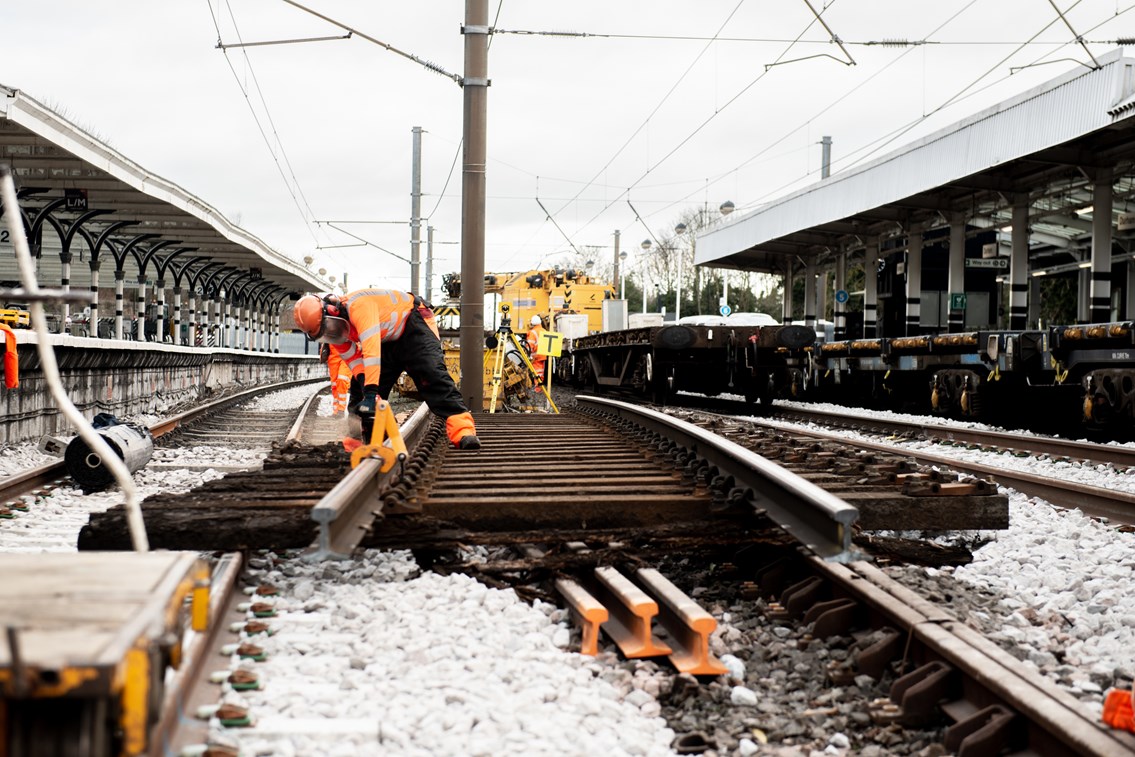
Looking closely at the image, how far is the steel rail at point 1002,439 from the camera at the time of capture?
999cm

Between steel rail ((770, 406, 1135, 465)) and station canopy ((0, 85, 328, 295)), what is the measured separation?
988 cm

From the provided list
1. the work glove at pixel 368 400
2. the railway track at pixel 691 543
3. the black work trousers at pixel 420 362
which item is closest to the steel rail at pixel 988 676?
the railway track at pixel 691 543

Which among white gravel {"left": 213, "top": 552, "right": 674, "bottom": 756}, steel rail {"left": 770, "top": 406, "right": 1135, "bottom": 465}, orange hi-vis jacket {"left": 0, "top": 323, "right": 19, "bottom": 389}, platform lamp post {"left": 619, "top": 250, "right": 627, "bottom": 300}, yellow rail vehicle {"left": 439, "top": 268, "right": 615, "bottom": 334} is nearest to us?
Result: white gravel {"left": 213, "top": 552, "right": 674, "bottom": 756}

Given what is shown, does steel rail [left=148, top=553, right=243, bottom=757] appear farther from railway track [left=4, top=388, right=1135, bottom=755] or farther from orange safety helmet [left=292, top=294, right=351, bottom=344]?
orange safety helmet [left=292, top=294, right=351, bottom=344]

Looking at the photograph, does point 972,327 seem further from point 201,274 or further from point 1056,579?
point 1056,579

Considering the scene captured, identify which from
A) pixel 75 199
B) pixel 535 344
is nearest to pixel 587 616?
pixel 535 344

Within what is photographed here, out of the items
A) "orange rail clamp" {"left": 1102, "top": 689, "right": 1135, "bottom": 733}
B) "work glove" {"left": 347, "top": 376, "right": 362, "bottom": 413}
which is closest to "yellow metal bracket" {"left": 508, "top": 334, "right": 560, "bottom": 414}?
"work glove" {"left": 347, "top": 376, "right": 362, "bottom": 413}

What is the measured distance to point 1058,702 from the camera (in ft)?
9.55

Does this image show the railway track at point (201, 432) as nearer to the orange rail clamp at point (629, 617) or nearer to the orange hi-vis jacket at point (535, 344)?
the orange hi-vis jacket at point (535, 344)

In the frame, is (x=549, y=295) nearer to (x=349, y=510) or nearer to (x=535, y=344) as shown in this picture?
(x=535, y=344)

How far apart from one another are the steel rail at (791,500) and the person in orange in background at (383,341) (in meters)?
1.77

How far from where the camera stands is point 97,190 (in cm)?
1505

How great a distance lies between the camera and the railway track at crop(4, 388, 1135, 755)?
3223mm

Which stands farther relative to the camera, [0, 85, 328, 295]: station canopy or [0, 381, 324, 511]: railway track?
[0, 85, 328, 295]: station canopy
